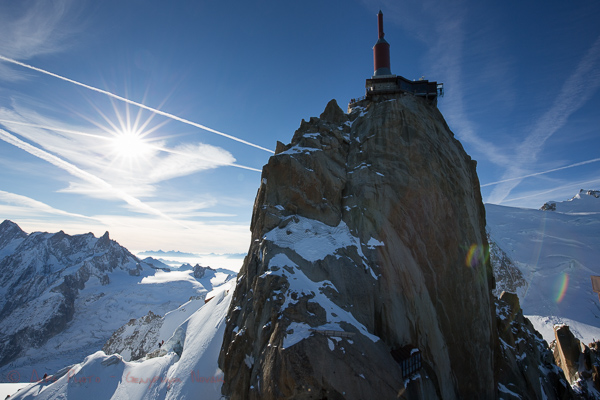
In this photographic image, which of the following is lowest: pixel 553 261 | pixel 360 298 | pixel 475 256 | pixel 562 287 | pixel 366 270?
pixel 562 287

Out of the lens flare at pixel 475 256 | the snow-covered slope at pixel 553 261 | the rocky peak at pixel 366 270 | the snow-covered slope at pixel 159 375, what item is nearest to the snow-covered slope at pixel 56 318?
the snow-covered slope at pixel 159 375

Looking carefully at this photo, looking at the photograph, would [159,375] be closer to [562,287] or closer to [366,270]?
[366,270]

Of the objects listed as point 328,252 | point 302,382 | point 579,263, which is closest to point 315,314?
point 302,382

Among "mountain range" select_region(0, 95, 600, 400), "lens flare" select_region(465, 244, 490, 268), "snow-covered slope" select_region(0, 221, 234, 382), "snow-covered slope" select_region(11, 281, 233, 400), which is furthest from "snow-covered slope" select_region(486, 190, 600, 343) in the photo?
"snow-covered slope" select_region(0, 221, 234, 382)

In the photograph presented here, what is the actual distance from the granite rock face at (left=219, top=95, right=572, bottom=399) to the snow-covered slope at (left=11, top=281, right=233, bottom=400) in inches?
188

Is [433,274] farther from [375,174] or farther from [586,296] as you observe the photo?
[586,296]

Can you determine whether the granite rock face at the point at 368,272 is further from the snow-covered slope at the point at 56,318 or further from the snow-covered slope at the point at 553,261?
the snow-covered slope at the point at 553,261

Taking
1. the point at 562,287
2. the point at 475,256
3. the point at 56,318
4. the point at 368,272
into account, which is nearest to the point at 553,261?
the point at 562,287

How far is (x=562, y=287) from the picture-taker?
126 m

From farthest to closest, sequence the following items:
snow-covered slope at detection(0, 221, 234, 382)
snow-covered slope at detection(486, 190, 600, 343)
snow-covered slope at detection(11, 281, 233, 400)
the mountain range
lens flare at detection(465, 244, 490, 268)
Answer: snow-covered slope at detection(0, 221, 234, 382) → snow-covered slope at detection(486, 190, 600, 343) → lens flare at detection(465, 244, 490, 268) → snow-covered slope at detection(11, 281, 233, 400) → the mountain range

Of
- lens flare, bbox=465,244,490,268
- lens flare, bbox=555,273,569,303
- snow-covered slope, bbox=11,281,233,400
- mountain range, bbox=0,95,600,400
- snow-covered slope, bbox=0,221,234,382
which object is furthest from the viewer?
snow-covered slope, bbox=0,221,234,382

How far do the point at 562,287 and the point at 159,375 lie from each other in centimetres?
16627

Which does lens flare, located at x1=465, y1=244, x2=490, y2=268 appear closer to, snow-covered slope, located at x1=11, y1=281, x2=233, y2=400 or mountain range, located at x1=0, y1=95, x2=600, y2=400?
mountain range, located at x1=0, y1=95, x2=600, y2=400

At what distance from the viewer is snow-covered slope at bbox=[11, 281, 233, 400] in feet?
87.2
